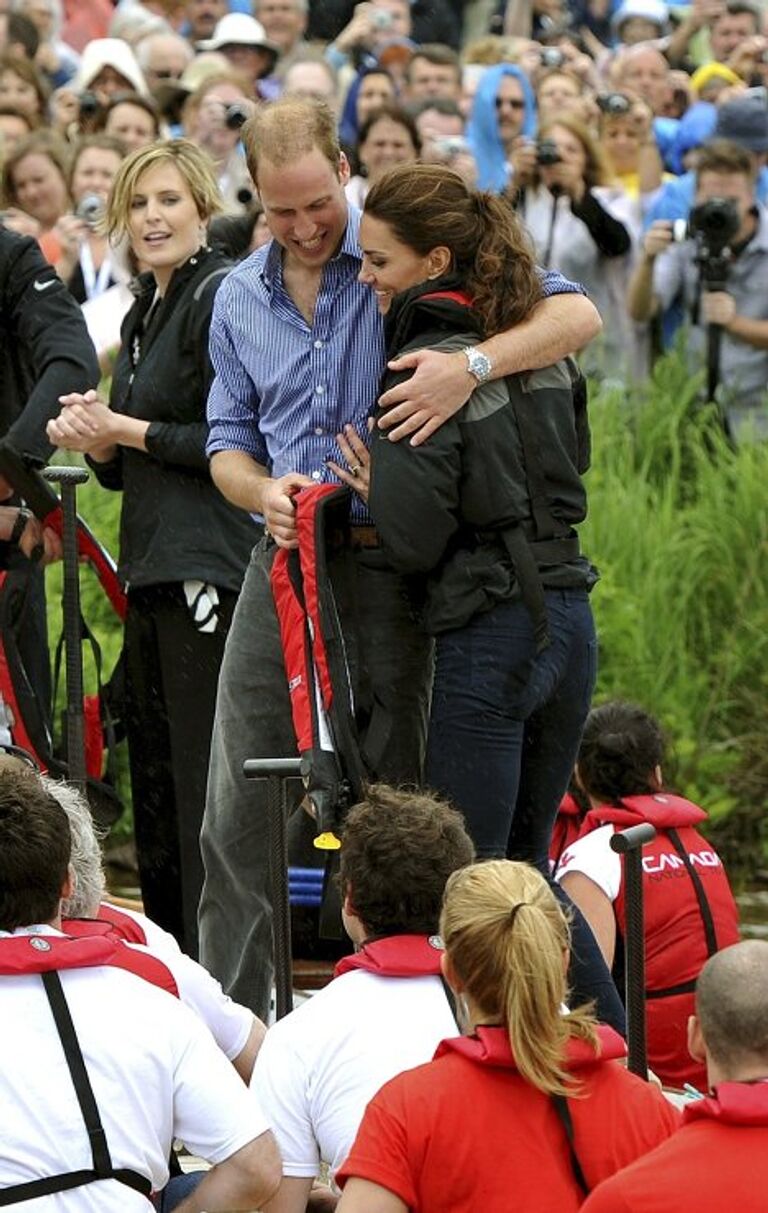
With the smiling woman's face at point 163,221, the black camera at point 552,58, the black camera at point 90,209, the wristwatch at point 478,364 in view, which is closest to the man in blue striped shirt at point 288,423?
the wristwatch at point 478,364

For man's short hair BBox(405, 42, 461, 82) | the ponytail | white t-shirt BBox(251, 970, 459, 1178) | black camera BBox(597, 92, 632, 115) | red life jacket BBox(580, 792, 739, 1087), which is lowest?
red life jacket BBox(580, 792, 739, 1087)

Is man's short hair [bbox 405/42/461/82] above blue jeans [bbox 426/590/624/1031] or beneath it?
above

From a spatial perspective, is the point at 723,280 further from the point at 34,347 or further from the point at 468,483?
the point at 468,483

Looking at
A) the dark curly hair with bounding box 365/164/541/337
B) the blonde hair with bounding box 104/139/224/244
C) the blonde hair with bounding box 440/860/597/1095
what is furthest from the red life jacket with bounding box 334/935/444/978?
the blonde hair with bounding box 104/139/224/244

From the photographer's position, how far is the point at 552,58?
1203 centimetres

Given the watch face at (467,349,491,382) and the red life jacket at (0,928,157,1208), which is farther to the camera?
the watch face at (467,349,491,382)

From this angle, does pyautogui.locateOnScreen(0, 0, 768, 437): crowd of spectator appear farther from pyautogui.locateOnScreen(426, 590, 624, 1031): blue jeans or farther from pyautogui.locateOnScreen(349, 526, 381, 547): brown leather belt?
pyautogui.locateOnScreen(426, 590, 624, 1031): blue jeans

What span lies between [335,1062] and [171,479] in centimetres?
231

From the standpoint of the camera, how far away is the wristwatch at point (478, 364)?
451cm

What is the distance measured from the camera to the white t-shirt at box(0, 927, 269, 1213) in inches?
131

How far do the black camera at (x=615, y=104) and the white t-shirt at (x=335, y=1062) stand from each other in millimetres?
7175

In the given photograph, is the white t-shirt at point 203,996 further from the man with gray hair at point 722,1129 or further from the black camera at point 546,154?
the black camera at point 546,154

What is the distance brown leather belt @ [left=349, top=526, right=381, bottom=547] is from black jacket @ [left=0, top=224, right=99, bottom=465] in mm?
1259

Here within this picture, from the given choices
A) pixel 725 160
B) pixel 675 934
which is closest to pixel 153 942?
pixel 675 934
